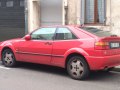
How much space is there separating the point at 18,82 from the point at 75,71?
1570mm

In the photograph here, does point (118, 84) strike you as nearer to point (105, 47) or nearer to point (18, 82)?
point (105, 47)

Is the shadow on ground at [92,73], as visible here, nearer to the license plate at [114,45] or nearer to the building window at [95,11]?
the license plate at [114,45]

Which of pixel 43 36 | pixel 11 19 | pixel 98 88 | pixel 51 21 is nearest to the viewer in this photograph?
pixel 98 88

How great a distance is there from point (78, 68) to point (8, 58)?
3.06m

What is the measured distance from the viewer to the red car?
856 centimetres

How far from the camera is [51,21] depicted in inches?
669

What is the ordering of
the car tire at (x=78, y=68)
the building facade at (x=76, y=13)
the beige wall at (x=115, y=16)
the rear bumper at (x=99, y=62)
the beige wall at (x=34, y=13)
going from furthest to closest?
1. the beige wall at (x=34, y=13)
2. the building facade at (x=76, y=13)
3. the beige wall at (x=115, y=16)
4. the car tire at (x=78, y=68)
5. the rear bumper at (x=99, y=62)

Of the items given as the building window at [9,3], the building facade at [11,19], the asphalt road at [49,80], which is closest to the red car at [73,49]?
the asphalt road at [49,80]

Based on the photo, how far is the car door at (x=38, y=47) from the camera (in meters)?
9.64

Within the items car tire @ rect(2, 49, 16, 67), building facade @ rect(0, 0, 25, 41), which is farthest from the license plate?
building facade @ rect(0, 0, 25, 41)

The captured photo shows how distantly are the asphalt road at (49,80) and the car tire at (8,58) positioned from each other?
245 millimetres

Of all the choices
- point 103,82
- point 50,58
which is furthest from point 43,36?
point 103,82

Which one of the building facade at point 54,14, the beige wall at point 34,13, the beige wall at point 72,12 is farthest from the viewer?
the beige wall at point 34,13

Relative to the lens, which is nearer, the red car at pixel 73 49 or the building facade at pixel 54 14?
the red car at pixel 73 49
